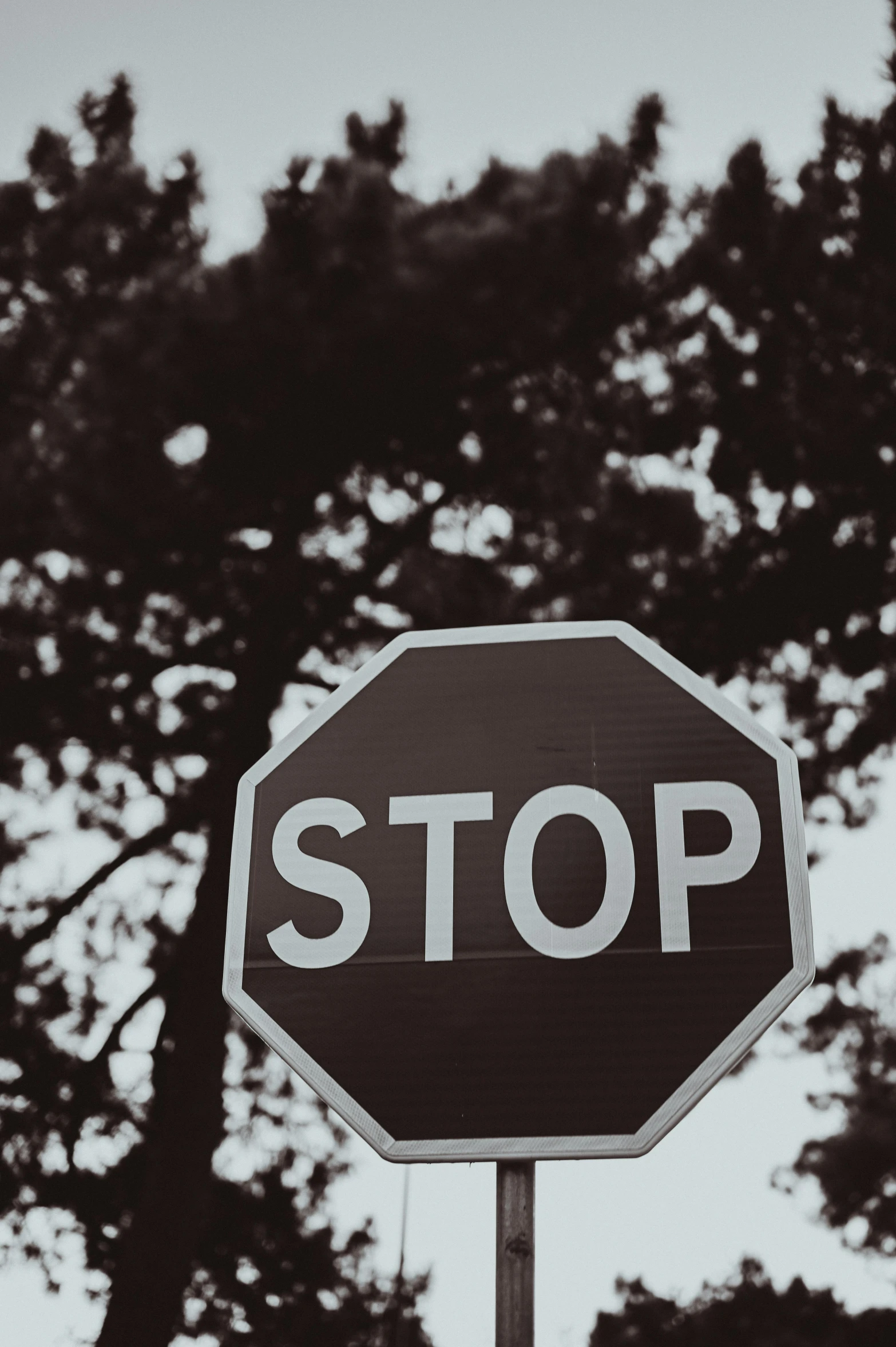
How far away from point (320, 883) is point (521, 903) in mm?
194

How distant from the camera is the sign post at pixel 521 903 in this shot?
1084 mm

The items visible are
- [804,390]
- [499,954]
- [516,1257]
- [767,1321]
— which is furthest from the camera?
[767,1321]

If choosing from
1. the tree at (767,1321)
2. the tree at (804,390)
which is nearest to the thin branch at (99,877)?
the tree at (804,390)

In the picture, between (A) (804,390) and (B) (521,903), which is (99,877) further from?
(B) (521,903)

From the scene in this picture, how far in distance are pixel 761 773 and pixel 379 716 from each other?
0.39 m

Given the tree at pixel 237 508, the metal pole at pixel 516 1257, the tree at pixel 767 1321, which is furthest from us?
the tree at pixel 767 1321

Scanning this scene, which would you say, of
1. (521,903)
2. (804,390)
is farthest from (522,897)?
(804,390)

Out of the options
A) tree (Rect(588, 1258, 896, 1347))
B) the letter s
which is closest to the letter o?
the letter s

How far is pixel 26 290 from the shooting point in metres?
6.98

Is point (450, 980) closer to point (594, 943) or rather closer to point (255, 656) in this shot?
point (594, 943)

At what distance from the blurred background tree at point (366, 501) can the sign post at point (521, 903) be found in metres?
4.12

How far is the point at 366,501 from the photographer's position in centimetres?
638

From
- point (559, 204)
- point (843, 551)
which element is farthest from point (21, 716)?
point (843, 551)

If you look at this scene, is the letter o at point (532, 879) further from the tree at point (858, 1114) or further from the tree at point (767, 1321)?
the tree at point (767, 1321)
